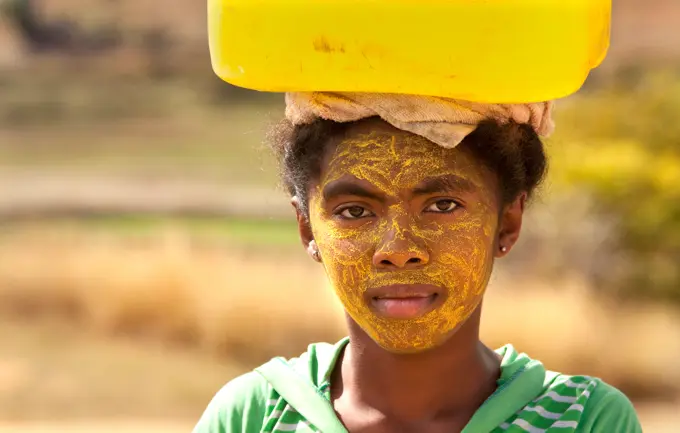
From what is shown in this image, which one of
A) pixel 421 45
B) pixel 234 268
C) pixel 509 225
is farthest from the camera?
pixel 234 268

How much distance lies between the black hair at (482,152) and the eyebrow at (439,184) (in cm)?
8

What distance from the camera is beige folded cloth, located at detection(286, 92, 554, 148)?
2885mm

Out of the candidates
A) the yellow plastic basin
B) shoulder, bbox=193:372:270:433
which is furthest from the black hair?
shoulder, bbox=193:372:270:433

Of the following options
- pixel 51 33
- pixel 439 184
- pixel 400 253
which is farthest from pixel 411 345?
pixel 51 33

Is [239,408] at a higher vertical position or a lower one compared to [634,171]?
lower

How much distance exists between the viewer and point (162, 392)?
11.1 metres

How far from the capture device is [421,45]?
266 centimetres

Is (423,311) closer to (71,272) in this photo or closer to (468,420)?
(468,420)

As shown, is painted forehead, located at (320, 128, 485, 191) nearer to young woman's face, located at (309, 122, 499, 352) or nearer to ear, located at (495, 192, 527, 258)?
young woman's face, located at (309, 122, 499, 352)

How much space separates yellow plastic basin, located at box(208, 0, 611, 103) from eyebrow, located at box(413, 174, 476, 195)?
0.28m

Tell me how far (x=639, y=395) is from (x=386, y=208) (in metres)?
7.71

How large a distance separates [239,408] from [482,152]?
915 millimetres

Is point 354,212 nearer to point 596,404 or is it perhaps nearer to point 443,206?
point 443,206

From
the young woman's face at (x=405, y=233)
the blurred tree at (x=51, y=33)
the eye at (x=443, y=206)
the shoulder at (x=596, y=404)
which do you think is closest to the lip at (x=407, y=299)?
the young woman's face at (x=405, y=233)
